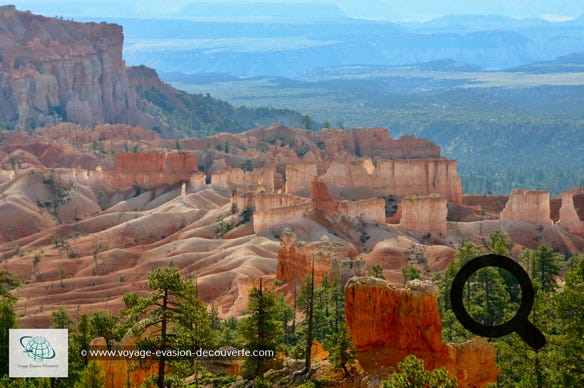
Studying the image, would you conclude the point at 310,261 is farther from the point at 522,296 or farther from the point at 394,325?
the point at 394,325

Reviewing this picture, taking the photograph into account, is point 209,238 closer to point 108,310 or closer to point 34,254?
point 34,254

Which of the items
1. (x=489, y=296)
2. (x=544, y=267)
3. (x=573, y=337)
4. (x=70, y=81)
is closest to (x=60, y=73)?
(x=70, y=81)

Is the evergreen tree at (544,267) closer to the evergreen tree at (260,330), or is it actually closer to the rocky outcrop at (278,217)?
the evergreen tree at (260,330)

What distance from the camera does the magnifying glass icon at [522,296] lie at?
36344 mm

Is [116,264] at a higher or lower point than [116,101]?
lower

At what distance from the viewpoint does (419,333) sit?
1431 inches

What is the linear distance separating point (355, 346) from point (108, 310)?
112ft

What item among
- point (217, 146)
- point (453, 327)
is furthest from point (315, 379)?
point (217, 146)

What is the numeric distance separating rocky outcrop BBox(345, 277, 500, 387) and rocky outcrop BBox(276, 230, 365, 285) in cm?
2353

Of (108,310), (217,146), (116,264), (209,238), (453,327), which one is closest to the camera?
(453,327)

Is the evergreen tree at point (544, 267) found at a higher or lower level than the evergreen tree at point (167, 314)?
lower

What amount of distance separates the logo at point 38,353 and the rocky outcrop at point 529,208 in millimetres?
62224

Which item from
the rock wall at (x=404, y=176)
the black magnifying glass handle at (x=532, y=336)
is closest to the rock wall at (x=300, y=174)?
the rock wall at (x=404, y=176)

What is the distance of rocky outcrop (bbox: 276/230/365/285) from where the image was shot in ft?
202
